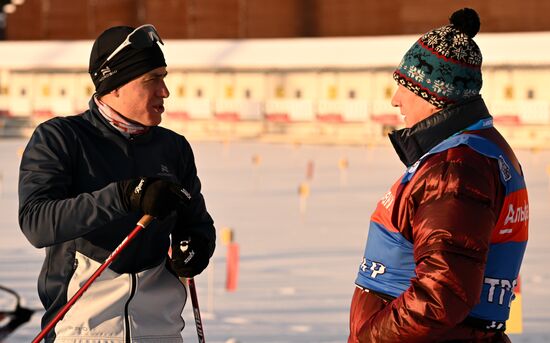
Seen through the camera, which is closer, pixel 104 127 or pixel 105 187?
pixel 105 187

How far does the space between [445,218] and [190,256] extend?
1297 mm

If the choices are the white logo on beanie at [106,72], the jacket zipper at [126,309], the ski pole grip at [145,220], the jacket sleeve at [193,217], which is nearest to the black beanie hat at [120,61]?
the white logo on beanie at [106,72]

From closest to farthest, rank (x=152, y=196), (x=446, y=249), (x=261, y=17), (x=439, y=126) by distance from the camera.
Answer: (x=446, y=249), (x=439, y=126), (x=152, y=196), (x=261, y=17)

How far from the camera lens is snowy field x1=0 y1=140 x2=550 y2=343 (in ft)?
27.3

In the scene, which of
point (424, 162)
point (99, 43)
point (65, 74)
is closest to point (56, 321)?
point (99, 43)

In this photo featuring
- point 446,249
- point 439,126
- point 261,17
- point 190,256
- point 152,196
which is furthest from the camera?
point 261,17

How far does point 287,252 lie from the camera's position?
12727 millimetres

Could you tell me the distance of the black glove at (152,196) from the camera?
131 inches

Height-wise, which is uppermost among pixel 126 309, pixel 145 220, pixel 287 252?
pixel 145 220

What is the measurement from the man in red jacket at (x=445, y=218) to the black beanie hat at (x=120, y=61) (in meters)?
0.89

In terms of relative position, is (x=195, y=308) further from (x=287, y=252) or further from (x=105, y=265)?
(x=287, y=252)

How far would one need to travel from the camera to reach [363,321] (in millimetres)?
3045

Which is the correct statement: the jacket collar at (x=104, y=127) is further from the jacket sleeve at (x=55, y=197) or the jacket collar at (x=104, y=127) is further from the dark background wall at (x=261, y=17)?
Result: the dark background wall at (x=261, y=17)

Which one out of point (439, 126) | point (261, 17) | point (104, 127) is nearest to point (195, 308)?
point (104, 127)
